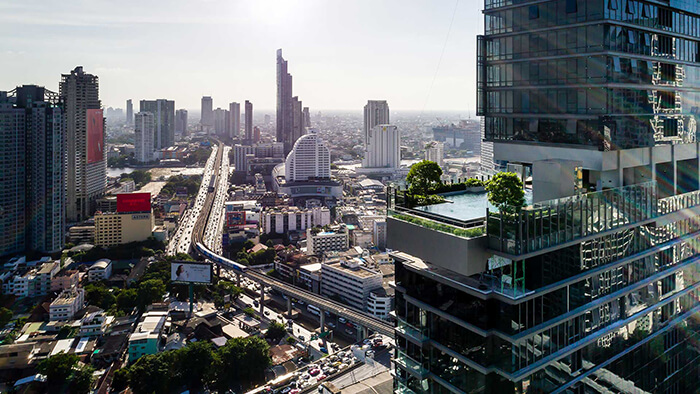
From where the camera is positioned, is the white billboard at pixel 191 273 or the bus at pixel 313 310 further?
the white billboard at pixel 191 273

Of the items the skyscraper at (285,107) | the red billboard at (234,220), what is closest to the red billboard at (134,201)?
the red billboard at (234,220)

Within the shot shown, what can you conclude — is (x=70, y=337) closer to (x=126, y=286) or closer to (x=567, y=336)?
(x=126, y=286)

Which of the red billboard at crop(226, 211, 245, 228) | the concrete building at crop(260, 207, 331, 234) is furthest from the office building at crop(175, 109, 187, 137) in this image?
the red billboard at crop(226, 211, 245, 228)

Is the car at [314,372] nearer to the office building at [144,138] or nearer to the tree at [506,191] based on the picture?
the tree at [506,191]

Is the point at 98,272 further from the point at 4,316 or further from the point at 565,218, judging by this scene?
the point at 565,218

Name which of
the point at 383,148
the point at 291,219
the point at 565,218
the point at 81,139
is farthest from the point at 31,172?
the point at 383,148

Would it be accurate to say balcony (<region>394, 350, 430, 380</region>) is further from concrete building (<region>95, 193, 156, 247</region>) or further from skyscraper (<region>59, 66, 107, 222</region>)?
skyscraper (<region>59, 66, 107, 222</region>)
